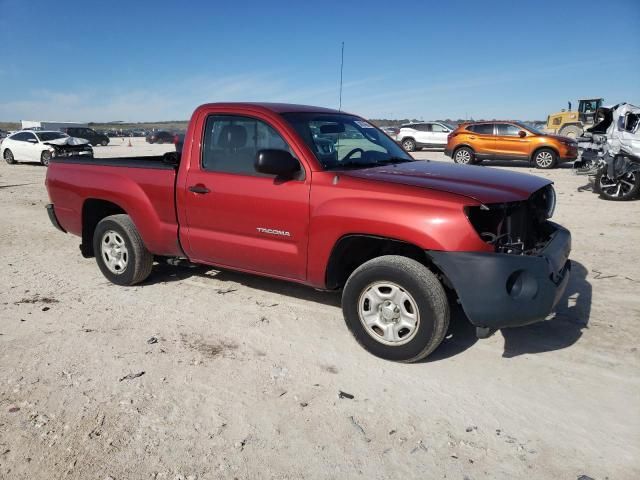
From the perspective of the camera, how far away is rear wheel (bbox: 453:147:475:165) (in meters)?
18.3

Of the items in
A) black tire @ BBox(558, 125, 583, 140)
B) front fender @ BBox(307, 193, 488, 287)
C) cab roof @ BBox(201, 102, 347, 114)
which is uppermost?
black tire @ BBox(558, 125, 583, 140)

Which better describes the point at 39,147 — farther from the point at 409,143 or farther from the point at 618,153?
the point at 618,153

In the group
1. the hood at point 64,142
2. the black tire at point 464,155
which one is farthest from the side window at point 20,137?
the black tire at point 464,155

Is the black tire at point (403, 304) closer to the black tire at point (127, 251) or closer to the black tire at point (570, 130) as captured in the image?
the black tire at point (127, 251)

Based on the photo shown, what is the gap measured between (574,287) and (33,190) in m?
12.4

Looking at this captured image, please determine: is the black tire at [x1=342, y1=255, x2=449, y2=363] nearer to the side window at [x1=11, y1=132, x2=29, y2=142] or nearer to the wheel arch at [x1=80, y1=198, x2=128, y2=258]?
the wheel arch at [x1=80, y1=198, x2=128, y2=258]

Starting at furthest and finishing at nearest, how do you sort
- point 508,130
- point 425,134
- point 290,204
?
point 425,134, point 508,130, point 290,204

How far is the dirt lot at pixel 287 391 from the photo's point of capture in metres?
2.60

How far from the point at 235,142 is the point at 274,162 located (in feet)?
2.65

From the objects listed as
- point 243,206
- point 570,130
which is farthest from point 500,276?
point 570,130

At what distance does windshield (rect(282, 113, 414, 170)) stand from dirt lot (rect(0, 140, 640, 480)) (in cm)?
137

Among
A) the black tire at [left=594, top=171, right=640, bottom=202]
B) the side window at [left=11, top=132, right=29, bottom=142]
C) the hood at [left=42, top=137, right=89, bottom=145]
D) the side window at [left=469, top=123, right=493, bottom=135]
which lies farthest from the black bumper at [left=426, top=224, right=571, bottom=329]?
the side window at [left=11, top=132, right=29, bottom=142]

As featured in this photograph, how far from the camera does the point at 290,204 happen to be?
386cm

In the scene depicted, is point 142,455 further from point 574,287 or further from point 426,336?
point 574,287
